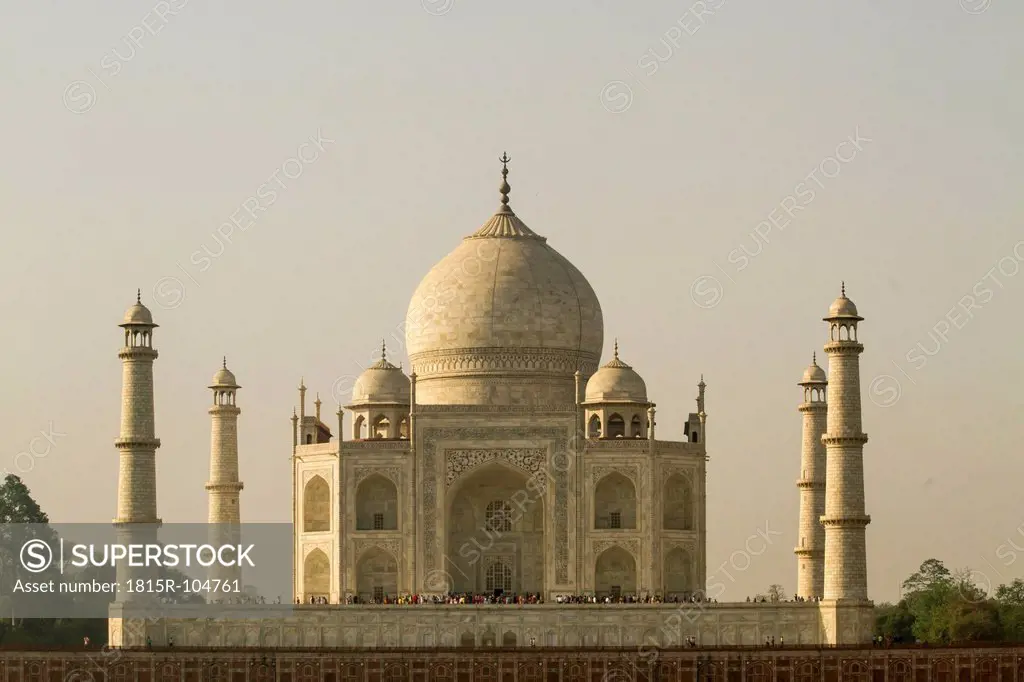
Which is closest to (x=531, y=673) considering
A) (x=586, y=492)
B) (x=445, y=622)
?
(x=445, y=622)

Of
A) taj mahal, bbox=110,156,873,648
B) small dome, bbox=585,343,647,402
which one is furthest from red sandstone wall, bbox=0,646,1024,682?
small dome, bbox=585,343,647,402

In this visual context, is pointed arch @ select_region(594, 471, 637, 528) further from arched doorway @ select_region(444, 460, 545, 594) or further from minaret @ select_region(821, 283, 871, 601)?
minaret @ select_region(821, 283, 871, 601)

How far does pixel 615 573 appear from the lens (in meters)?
57.5

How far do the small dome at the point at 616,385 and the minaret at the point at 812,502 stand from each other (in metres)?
4.56

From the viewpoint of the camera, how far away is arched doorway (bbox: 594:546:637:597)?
5719 centimetres

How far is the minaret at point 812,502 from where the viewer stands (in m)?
59.2

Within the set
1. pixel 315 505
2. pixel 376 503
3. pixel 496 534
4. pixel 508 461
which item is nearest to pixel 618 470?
pixel 508 461

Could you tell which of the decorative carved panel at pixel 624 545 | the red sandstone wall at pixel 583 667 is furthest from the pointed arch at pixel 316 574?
the red sandstone wall at pixel 583 667

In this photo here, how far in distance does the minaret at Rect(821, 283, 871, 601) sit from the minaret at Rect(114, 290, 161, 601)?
1516 centimetres

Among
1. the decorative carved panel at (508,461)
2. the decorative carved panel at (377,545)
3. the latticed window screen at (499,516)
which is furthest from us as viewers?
the latticed window screen at (499,516)

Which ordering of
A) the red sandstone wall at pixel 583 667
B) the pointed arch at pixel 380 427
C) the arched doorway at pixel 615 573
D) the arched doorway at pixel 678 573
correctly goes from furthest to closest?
the pointed arch at pixel 380 427
the arched doorway at pixel 678 573
the arched doorway at pixel 615 573
the red sandstone wall at pixel 583 667

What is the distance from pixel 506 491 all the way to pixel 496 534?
1118 mm

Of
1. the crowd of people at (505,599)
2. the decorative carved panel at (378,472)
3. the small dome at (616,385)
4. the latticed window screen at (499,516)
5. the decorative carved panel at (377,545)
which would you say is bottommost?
the crowd of people at (505,599)

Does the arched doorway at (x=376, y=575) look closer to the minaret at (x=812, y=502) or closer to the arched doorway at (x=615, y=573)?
the arched doorway at (x=615, y=573)
